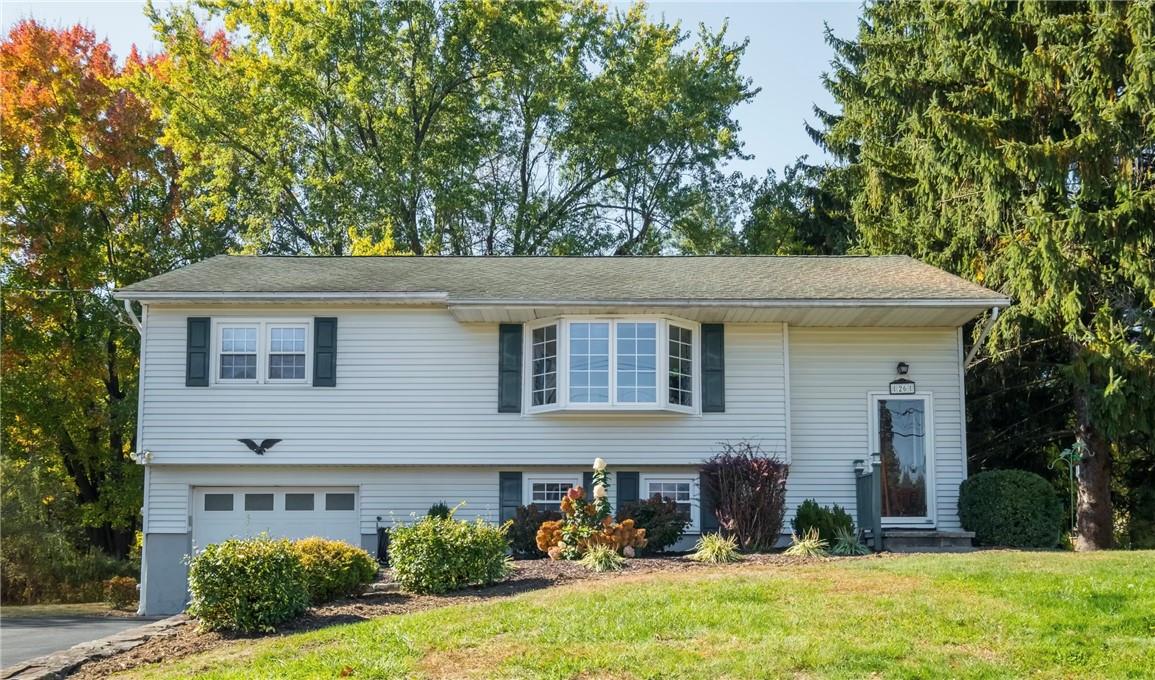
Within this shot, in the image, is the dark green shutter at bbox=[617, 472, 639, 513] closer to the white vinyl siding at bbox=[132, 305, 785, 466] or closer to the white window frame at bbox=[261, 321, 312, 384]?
the white vinyl siding at bbox=[132, 305, 785, 466]

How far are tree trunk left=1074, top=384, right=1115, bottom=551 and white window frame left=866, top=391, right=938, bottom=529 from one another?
8.34 feet

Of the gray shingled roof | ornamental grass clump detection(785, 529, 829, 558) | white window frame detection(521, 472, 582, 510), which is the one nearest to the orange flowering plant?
ornamental grass clump detection(785, 529, 829, 558)

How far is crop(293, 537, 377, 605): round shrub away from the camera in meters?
12.0

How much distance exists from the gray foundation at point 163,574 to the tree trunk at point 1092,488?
1402 centimetres

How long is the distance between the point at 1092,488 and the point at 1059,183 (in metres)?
5.10

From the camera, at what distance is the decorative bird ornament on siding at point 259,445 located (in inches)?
691

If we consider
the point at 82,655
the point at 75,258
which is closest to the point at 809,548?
the point at 82,655

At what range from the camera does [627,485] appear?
1766 cm

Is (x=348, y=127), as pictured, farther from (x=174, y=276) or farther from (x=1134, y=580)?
(x=1134, y=580)

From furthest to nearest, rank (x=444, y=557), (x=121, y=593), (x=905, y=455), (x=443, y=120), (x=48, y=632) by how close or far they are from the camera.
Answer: (x=443, y=120) < (x=121, y=593) < (x=905, y=455) < (x=48, y=632) < (x=444, y=557)

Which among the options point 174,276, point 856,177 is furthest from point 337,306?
point 856,177

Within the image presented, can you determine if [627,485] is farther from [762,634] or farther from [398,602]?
[762,634]

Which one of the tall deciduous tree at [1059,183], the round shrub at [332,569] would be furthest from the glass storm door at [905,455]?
the round shrub at [332,569]

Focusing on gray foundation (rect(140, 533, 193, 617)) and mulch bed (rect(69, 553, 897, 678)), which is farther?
gray foundation (rect(140, 533, 193, 617))
